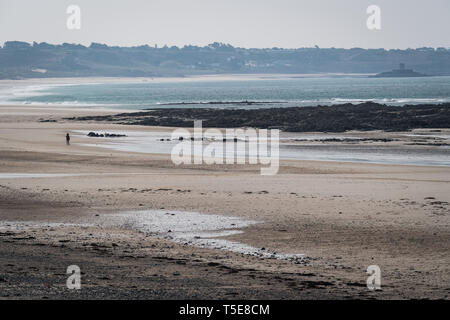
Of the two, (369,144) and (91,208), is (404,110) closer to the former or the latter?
(369,144)

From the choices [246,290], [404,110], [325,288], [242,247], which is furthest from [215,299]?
[404,110]

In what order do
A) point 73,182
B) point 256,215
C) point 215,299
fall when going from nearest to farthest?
point 215,299
point 256,215
point 73,182

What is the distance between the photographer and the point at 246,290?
33.3 ft

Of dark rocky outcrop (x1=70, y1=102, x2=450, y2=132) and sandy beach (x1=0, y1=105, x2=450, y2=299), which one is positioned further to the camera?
dark rocky outcrop (x1=70, y1=102, x2=450, y2=132)

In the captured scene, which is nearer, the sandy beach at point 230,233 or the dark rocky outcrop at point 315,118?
the sandy beach at point 230,233

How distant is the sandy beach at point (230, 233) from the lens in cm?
1049

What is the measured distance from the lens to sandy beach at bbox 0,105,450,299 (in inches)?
413

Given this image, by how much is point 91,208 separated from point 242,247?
548 cm

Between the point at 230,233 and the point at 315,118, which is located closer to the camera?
the point at 230,233

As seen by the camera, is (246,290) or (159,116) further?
(159,116)

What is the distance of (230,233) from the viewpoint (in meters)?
A: 14.8

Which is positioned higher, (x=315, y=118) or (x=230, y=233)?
(x=315, y=118)
